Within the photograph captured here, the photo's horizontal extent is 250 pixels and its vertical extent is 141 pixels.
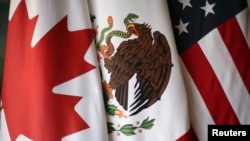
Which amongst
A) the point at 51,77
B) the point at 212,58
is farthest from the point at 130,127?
the point at 212,58

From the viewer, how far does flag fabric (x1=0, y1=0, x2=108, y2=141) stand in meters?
0.59

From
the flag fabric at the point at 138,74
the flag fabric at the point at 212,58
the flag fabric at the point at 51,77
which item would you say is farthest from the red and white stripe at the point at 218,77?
the flag fabric at the point at 51,77

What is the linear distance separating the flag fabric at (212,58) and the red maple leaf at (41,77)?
13.6 inches

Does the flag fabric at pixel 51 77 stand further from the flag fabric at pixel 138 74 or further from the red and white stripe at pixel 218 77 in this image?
the red and white stripe at pixel 218 77

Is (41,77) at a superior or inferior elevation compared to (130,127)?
superior

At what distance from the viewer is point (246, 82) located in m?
0.83

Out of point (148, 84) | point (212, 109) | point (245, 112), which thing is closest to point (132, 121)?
point (148, 84)

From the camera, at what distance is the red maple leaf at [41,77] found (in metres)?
0.59

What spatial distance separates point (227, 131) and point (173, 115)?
0.22 meters

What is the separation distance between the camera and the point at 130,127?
0.67 meters

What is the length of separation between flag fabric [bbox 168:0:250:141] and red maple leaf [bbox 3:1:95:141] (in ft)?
1.13

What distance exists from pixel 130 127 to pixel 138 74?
0.15m

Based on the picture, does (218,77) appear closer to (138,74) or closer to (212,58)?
(212,58)

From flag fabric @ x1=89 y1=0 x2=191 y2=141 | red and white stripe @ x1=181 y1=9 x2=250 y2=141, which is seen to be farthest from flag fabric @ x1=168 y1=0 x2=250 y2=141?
flag fabric @ x1=89 y1=0 x2=191 y2=141
